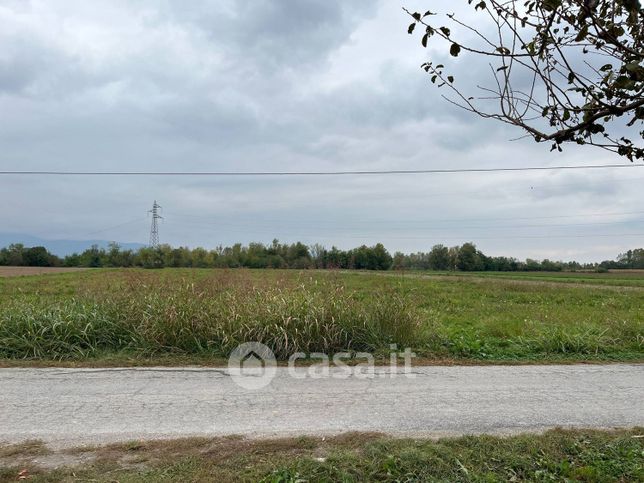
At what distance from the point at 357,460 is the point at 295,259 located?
7.32 meters

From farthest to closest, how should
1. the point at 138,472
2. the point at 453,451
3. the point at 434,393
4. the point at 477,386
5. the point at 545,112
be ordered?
the point at 477,386 < the point at 434,393 < the point at 453,451 < the point at 138,472 < the point at 545,112

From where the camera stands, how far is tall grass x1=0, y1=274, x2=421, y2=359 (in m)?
7.46

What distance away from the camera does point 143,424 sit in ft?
14.2

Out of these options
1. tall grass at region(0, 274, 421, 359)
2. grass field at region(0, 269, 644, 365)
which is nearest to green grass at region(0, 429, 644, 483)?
grass field at region(0, 269, 644, 365)

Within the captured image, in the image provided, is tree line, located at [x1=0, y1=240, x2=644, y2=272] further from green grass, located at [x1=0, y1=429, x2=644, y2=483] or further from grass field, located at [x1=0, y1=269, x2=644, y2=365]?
green grass, located at [x1=0, y1=429, x2=644, y2=483]

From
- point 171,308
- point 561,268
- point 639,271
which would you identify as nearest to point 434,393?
point 171,308

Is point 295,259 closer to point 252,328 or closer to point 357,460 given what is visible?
point 252,328

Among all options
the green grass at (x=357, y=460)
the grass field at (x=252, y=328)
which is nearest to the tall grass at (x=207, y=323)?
the grass field at (x=252, y=328)

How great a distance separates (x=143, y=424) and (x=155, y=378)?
5.82 feet

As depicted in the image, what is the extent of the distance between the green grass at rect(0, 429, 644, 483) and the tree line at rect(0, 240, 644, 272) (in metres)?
6.02

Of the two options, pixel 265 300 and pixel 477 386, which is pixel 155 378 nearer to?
pixel 265 300

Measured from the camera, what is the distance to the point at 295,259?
10.6 m

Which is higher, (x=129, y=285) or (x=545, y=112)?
(x=545, y=112)

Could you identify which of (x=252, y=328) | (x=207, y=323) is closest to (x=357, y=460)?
(x=252, y=328)
